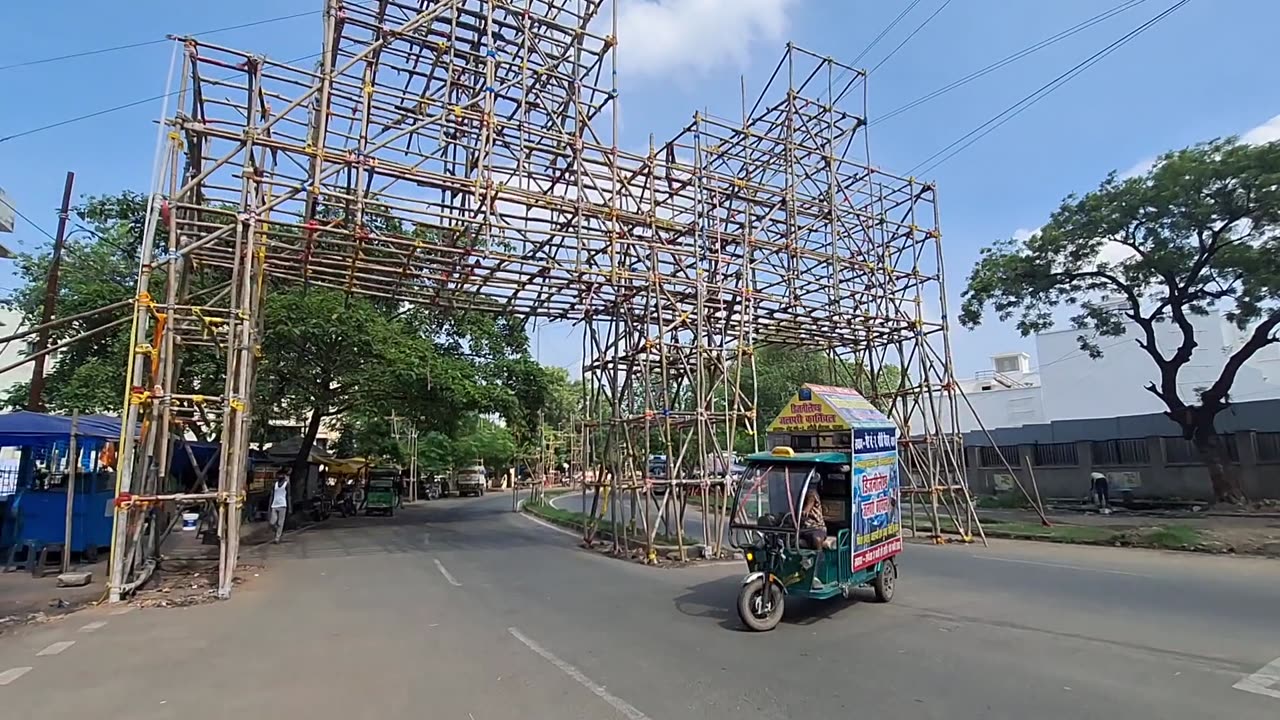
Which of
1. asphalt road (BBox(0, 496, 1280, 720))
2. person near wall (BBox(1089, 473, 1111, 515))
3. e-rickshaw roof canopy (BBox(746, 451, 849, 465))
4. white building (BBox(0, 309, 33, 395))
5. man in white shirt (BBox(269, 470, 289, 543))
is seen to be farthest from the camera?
white building (BBox(0, 309, 33, 395))

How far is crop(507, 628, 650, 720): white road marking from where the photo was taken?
5.07 meters

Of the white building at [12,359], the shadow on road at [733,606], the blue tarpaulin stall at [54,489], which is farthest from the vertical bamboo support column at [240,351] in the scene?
the white building at [12,359]

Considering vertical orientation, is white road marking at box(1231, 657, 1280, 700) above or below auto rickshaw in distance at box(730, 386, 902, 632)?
below

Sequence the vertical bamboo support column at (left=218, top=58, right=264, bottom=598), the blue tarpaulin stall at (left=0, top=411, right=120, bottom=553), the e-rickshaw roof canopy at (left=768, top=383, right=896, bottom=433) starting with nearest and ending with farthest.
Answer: the e-rickshaw roof canopy at (left=768, top=383, right=896, bottom=433)
the vertical bamboo support column at (left=218, top=58, right=264, bottom=598)
the blue tarpaulin stall at (left=0, top=411, right=120, bottom=553)

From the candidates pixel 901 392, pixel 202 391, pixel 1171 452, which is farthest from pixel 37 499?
pixel 1171 452

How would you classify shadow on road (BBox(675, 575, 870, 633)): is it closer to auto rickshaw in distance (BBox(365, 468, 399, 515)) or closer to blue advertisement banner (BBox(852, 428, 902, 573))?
blue advertisement banner (BBox(852, 428, 902, 573))

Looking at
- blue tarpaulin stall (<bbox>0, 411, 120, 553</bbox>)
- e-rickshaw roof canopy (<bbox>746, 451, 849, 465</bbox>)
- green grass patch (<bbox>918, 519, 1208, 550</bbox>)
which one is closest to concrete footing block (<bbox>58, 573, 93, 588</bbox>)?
blue tarpaulin stall (<bbox>0, 411, 120, 553</bbox>)

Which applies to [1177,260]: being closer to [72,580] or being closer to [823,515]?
[823,515]

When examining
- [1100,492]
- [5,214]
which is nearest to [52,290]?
[5,214]

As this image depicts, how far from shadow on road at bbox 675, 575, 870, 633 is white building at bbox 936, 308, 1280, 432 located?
29.4m

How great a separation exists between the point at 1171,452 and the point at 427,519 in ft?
88.2

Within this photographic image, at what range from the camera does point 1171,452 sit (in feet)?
80.9

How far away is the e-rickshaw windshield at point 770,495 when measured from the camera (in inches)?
315

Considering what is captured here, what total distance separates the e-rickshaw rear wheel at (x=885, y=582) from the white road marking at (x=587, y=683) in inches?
179
